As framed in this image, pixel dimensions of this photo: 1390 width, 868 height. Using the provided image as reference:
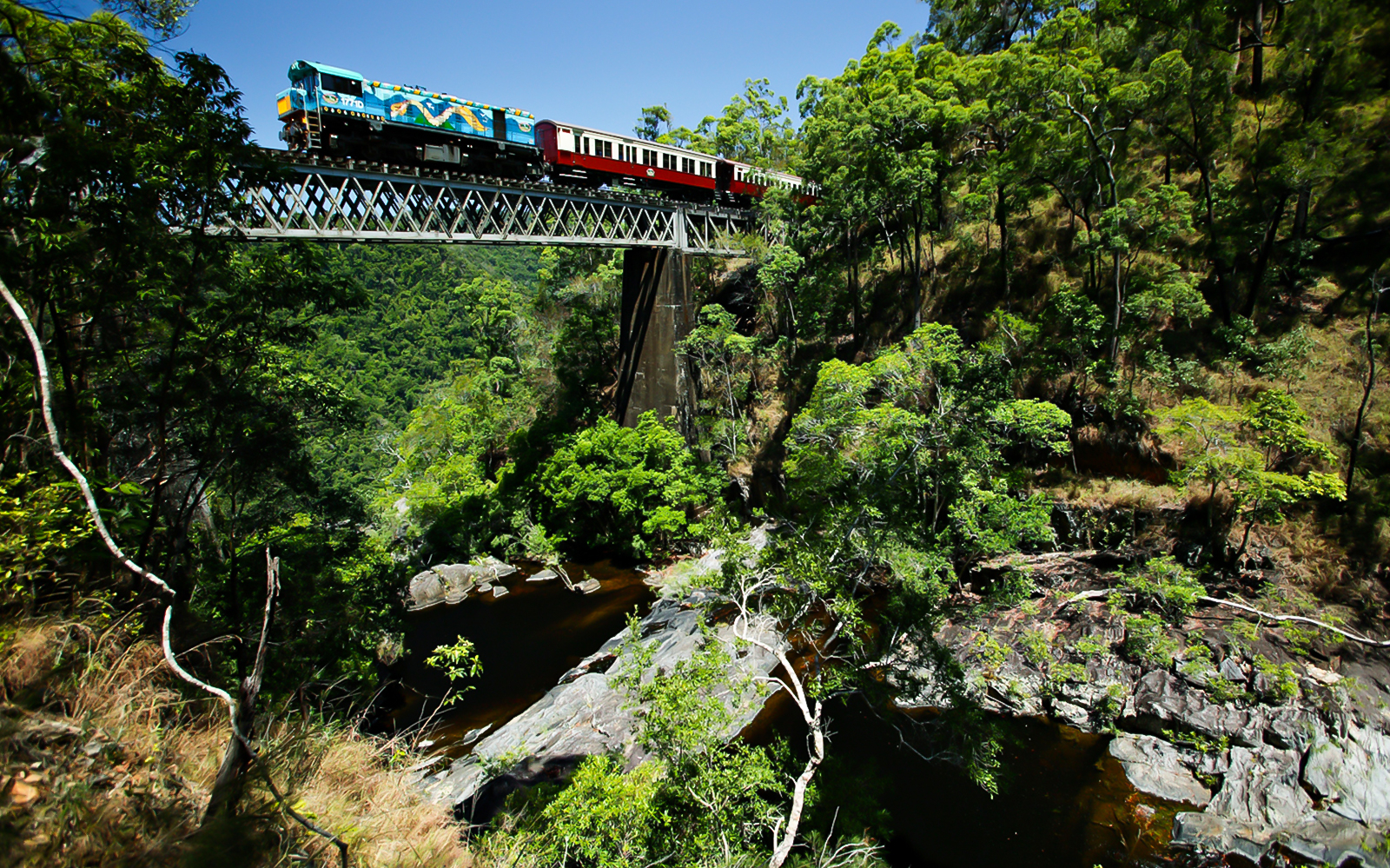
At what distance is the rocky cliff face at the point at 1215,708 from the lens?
8.71 metres

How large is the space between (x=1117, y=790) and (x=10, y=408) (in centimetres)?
1507

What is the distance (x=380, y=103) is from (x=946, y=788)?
21.2 meters

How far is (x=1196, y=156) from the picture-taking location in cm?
1515

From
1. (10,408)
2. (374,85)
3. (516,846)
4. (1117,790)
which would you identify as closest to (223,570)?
(10,408)

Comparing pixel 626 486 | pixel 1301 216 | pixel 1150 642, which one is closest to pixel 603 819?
pixel 1150 642

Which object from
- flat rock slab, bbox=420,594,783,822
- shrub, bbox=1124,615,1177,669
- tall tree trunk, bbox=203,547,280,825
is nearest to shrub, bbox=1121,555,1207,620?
shrub, bbox=1124,615,1177,669

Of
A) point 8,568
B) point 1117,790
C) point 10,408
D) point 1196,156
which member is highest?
point 1196,156

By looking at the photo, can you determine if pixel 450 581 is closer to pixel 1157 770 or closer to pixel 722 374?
pixel 722 374

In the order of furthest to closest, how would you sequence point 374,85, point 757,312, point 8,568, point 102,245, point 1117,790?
point 757,312
point 374,85
point 1117,790
point 102,245
point 8,568

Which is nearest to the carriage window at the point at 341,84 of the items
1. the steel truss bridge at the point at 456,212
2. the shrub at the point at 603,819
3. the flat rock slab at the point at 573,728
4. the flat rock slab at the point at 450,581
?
the steel truss bridge at the point at 456,212

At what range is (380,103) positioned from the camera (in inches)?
642

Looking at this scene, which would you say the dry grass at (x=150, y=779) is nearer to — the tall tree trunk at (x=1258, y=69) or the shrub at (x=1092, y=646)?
the shrub at (x=1092, y=646)

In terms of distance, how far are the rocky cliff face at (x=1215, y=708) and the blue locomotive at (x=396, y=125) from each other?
62.4 ft

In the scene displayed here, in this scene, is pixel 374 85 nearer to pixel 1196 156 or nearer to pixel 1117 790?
pixel 1196 156
